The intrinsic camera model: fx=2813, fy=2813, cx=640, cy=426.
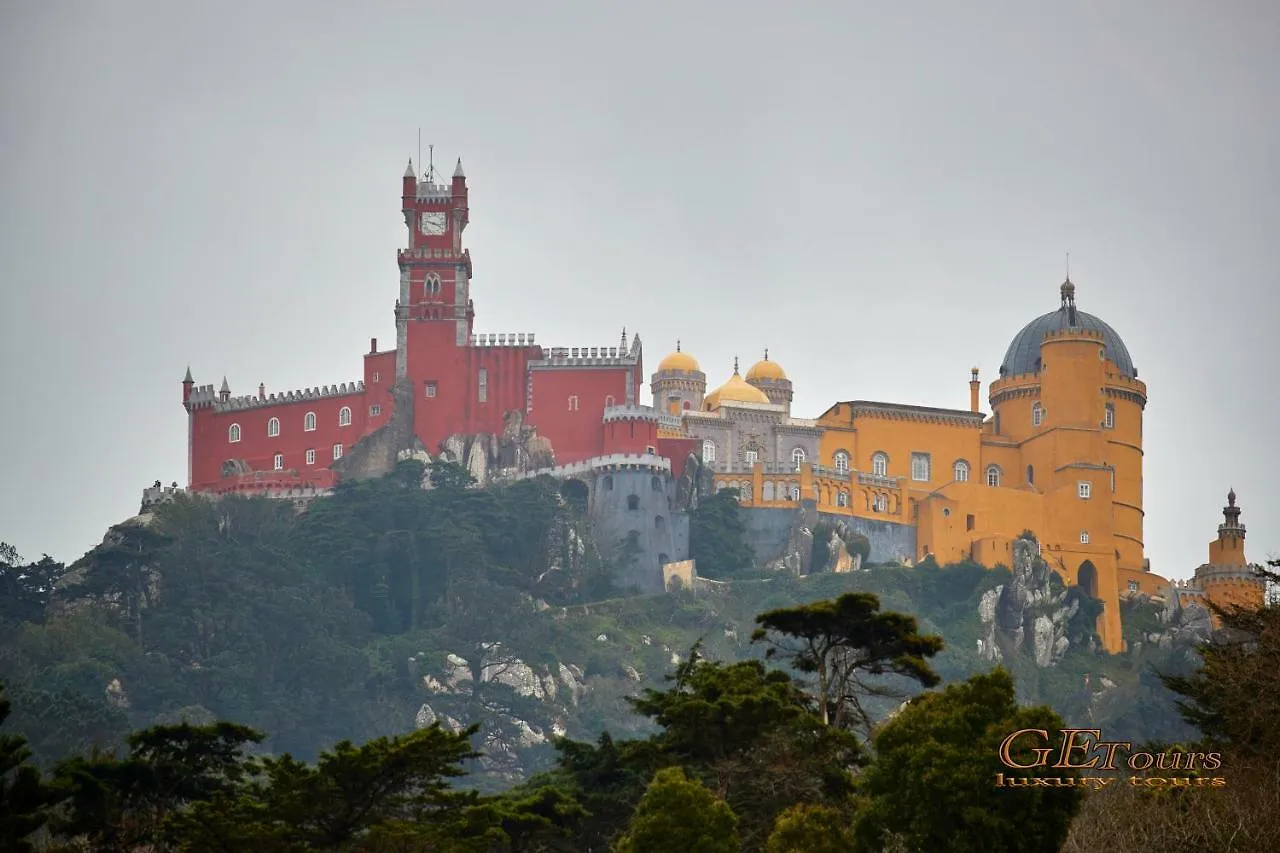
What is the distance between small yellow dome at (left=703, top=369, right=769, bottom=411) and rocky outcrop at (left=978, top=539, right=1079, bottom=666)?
38.0 feet

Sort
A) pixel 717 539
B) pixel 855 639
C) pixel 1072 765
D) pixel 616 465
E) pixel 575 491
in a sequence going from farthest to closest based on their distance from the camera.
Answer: pixel 575 491 < pixel 717 539 < pixel 616 465 < pixel 855 639 < pixel 1072 765

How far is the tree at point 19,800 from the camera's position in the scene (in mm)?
44144

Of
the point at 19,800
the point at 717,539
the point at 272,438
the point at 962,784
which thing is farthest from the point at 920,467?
the point at 962,784

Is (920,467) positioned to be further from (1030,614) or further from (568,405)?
(568,405)

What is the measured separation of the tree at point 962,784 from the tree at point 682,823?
102 inches

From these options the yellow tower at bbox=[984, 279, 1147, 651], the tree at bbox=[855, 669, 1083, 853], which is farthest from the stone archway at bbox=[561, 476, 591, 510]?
the tree at bbox=[855, 669, 1083, 853]

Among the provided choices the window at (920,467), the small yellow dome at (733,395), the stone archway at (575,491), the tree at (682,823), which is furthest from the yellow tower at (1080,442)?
the tree at (682,823)

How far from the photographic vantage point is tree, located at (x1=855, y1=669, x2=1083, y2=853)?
128 feet

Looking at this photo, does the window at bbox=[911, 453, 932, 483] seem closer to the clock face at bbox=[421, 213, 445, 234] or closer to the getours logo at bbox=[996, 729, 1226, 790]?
the clock face at bbox=[421, 213, 445, 234]

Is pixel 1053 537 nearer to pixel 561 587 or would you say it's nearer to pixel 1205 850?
pixel 561 587

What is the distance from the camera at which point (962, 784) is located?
39.7m

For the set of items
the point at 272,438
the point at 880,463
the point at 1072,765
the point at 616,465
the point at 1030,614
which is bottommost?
the point at 1072,765

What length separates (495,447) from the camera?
3728 inches

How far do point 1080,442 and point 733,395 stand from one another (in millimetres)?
12208
